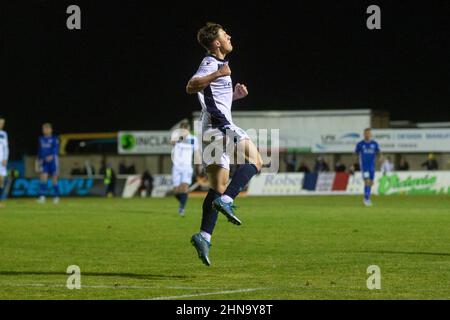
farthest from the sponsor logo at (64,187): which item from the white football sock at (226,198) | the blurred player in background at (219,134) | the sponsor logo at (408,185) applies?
the white football sock at (226,198)

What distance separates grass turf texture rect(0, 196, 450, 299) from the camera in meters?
8.25

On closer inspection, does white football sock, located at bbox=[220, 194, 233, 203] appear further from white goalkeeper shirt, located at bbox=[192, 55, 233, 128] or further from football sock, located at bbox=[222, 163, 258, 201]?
white goalkeeper shirt, located at bbox=[192, 55, 233, 128]

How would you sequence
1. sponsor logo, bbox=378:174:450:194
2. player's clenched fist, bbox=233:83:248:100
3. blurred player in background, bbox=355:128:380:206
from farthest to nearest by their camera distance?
sponsor logo, bbox=378:174:450:194, blurred player in background, bbox=355:128:380:206, player's clenched fist, bbox=233:83:248:100

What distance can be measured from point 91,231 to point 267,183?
2759 cm

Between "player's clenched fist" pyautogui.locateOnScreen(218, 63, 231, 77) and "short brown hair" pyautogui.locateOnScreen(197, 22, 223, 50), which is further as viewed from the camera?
"short brown hair" pyautogui.locateOnScreen(197, 22, 223, 50)

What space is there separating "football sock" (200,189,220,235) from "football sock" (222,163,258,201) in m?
0.29

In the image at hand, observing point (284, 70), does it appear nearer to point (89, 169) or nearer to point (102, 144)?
point (102, 144)

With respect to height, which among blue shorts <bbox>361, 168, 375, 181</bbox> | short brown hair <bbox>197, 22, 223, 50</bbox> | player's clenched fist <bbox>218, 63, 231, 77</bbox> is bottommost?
blue shorts <bbox>361, 168, 375, 181</bbox>

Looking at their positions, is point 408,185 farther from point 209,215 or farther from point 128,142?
point 209,215

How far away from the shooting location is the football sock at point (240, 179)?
33.7 ft

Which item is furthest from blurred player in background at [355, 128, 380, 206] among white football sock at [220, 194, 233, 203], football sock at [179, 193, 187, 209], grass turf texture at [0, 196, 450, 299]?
white football sock at [220, 194, 233, 203]

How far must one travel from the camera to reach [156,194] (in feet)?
149

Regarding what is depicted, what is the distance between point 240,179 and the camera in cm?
1045
